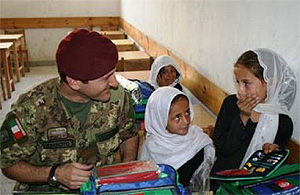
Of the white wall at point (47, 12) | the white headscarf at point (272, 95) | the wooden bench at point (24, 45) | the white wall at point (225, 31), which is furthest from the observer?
the white wall at point (47, 12)

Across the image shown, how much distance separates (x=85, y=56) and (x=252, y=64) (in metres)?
0.79

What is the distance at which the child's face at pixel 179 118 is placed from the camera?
188cm

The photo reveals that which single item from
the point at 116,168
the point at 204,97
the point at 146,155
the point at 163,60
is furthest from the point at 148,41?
the point at 116,168

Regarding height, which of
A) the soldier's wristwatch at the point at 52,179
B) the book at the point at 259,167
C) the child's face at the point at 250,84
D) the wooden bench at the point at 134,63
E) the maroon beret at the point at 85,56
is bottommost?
the wooden bench at the point at 134,63

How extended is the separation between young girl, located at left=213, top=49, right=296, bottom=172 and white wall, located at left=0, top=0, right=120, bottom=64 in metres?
6.26

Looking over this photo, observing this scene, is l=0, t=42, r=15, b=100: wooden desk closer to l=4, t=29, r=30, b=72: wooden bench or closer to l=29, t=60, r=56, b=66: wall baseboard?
l=4, t=29, r=30, b=72: wooden bench

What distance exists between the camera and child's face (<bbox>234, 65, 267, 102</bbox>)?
5.32ft

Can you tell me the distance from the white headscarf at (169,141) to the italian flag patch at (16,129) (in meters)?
0.77

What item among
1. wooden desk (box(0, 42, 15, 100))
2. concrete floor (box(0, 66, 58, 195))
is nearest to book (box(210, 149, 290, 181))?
concrete floor (box(0, 66, 58, 195))

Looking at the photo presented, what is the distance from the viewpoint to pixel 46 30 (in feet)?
24.4

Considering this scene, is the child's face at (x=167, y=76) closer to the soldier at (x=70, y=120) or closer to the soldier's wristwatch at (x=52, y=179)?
the soldier at (x=70, y=120)

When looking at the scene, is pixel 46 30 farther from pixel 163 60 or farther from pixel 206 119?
pixel 206 119

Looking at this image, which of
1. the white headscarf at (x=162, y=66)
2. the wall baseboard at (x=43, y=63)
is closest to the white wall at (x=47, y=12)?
the wall baseboard at (x=43, y=63)

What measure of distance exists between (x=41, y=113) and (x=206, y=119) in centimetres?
150
